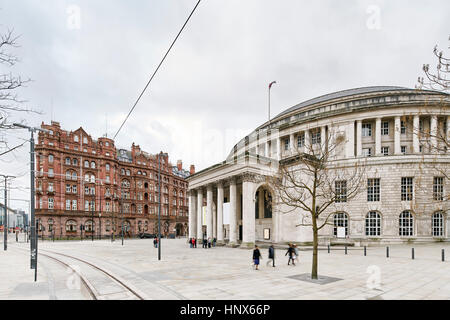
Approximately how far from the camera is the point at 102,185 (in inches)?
2862

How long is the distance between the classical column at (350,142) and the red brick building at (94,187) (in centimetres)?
4736

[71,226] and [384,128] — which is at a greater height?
[384,128]

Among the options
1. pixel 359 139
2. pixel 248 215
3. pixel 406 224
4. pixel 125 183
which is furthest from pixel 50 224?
pixel 406 224

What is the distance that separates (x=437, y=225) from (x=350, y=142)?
50.1 ft

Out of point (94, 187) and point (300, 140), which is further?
point (94, 187)

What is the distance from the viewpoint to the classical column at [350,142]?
40594 millimetres

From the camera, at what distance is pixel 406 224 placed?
3709 cm

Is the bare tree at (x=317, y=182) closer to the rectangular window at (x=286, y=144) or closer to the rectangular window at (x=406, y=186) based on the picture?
the rectangular window at (x=406, y=186)

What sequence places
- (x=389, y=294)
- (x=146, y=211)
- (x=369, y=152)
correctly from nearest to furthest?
(x=389, y=294) < (x=369, y=152) < (x=146, y=211)

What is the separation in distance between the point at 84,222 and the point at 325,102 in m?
61.4

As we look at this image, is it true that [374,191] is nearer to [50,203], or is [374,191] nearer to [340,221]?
[340,221]
